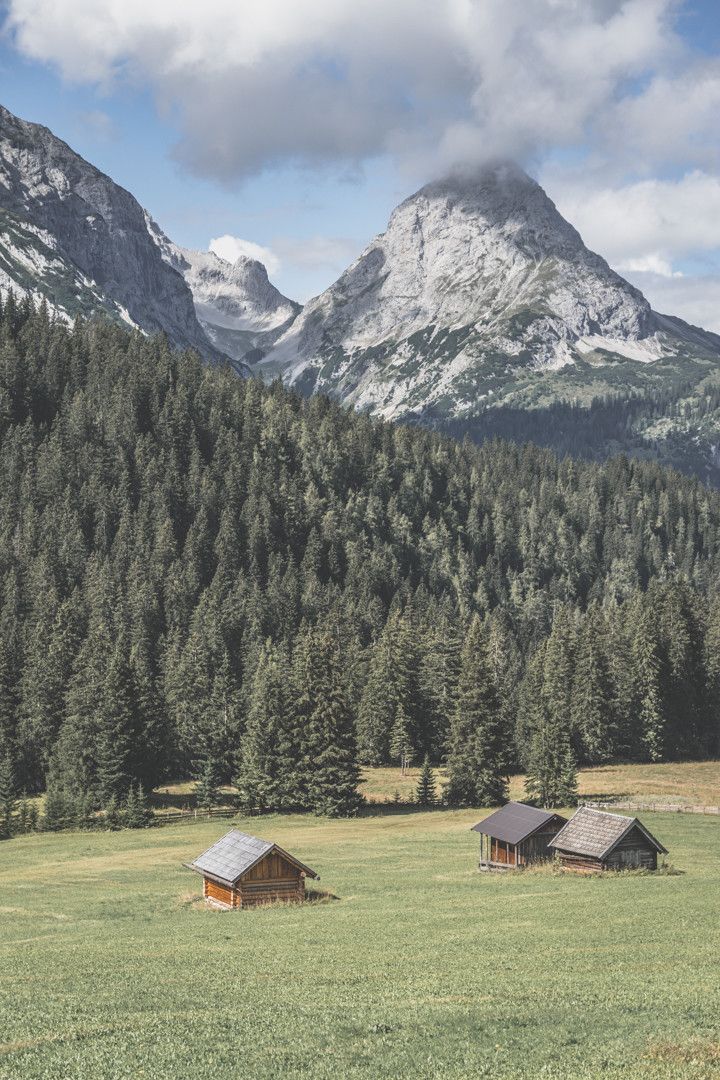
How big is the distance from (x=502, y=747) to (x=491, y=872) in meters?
36.1

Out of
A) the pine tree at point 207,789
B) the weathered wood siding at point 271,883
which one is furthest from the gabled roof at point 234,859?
the pine tree at point 207,789

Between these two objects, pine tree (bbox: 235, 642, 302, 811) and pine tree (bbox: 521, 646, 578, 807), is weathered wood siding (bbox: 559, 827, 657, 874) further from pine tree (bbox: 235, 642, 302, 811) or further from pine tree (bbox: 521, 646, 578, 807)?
pine tree (bbox: 235, 642, 302, 811)

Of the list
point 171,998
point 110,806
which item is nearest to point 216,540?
point 110,806

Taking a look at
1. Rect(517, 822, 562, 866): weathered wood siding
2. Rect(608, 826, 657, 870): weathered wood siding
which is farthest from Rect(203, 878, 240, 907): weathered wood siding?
Rect(608, 826, 657, 870): weathered wood siding

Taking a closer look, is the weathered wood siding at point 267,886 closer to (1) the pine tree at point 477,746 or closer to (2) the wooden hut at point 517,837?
(2) the wooden hut at point 517,837

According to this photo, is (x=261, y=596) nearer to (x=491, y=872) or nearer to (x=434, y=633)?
(x=434, y=633)

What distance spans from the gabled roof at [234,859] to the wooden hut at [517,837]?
47.7 feet

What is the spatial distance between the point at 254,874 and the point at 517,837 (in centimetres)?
1748

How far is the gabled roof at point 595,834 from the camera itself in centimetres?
5938

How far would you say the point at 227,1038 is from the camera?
24.8 m

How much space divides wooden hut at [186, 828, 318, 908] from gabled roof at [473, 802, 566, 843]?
14422mm

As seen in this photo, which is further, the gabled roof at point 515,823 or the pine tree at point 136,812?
the pine tree at point 136,812

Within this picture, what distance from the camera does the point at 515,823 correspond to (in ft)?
214

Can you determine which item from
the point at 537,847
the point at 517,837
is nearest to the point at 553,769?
the point at 537,847
